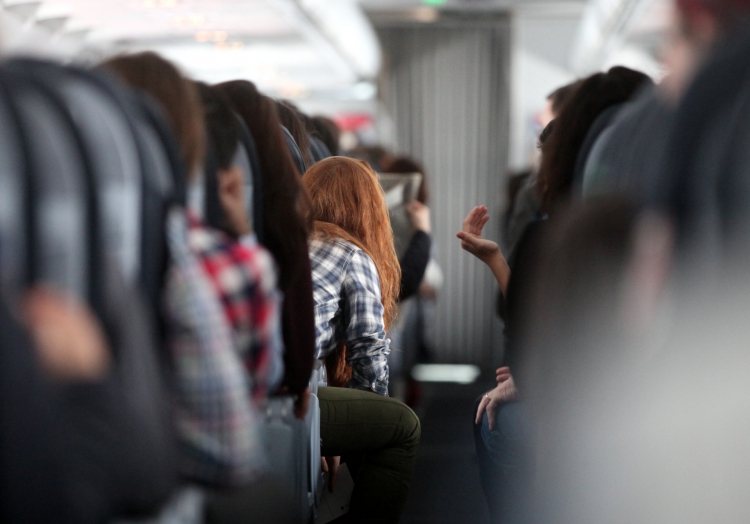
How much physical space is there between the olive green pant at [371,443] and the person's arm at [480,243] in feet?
2.01

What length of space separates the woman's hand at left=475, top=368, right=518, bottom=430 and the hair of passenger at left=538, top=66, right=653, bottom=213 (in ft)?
1.26

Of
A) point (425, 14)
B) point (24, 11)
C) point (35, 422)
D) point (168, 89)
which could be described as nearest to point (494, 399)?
point (168, 89)

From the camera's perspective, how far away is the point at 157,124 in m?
1.07

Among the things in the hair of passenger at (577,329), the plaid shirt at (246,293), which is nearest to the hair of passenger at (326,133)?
the plaid shirt at (246,293)

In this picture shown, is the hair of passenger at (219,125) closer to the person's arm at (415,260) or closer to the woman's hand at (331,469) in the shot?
the woman's hand at (331,469)

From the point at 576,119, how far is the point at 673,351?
1.59 feet

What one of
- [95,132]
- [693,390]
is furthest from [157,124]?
[693,390]

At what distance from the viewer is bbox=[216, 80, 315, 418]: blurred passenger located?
4.56 feet

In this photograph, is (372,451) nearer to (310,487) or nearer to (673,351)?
(310,487)

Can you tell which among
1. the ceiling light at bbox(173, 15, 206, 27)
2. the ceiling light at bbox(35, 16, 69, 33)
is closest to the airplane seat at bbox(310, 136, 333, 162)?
the ceiling light at bbox(35, 16, 69, 33)

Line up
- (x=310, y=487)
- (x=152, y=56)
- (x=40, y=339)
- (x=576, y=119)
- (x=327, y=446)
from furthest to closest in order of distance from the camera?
(x=327, y=446) < (x=310, y=487) < (x=576, y=119) < (x=152, y=56) < (x=40, y=339)

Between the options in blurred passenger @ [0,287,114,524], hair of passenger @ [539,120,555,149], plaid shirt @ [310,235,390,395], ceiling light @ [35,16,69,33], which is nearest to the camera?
blurred passenger @ [0,287,114,524]

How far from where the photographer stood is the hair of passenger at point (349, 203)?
2.00 meters

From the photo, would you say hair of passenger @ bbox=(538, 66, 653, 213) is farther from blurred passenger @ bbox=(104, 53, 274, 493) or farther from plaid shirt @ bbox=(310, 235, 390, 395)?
plaid shirt @ bbox=(310, 235, 390, 395)
